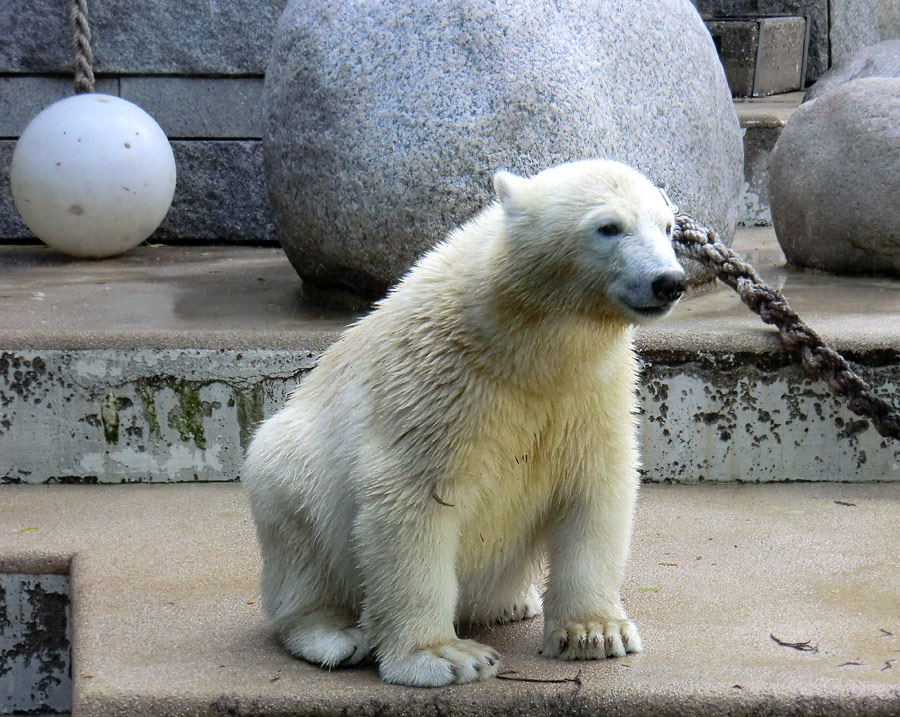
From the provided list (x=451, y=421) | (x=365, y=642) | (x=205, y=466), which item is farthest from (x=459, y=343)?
→ (x=205, y=466)

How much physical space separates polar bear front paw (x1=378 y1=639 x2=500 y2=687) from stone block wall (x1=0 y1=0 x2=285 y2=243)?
166 inches

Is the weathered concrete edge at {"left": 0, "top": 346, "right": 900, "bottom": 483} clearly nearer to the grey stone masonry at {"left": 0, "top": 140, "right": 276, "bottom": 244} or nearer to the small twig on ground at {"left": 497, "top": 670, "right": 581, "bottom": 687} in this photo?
the small twig on ground at {"left": 497, "top": 670, "right": 581, "bottom": 687}

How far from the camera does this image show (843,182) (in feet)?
15.9

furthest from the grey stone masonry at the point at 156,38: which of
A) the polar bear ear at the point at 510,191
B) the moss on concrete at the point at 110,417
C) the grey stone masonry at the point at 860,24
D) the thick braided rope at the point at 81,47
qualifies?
the polar bear ear at the point at 510,191

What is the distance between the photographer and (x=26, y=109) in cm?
618

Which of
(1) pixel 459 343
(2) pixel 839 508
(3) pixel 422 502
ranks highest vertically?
(1) pixel 459 343

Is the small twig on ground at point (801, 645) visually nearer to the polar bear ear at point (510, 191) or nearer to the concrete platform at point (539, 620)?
the concrete platform at point (539, 620)

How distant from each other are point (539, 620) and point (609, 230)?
39.0 inches

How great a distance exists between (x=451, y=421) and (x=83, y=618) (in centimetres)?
102

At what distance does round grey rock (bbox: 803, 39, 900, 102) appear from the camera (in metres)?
6.75

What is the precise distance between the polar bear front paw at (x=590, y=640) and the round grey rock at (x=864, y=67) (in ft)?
16.3

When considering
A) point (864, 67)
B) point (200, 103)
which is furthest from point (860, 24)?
point (200, 103)

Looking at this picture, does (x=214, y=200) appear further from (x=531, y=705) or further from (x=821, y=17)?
(x=531, y=705)

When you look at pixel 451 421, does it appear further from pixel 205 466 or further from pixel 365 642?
pixel 205 466
